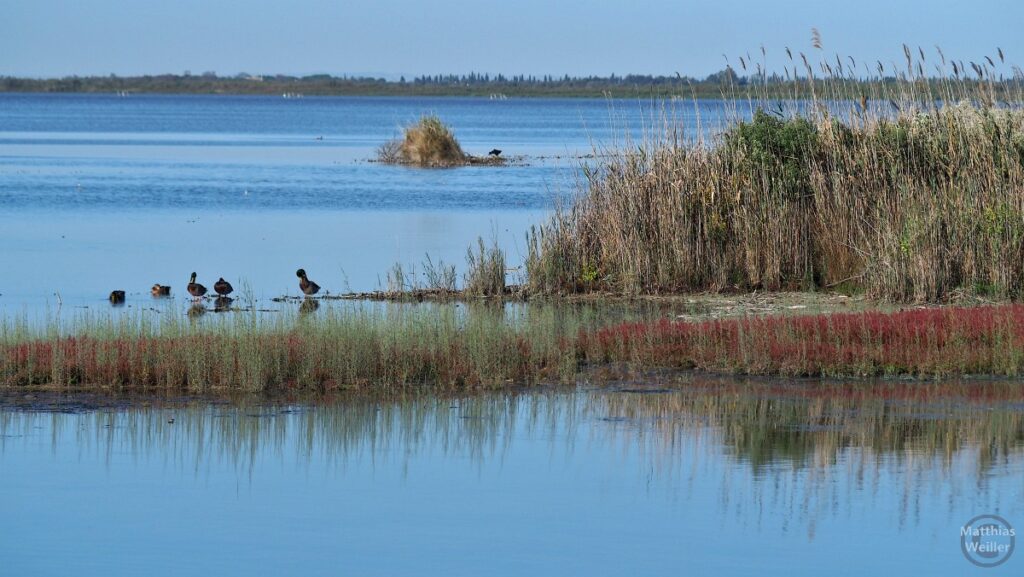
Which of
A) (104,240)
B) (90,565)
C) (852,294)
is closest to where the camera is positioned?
(90,565)

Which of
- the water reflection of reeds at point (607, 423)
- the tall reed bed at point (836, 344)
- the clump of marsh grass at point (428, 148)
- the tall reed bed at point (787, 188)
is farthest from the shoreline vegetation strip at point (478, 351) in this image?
the clump of marsh grass at point (428, 148)

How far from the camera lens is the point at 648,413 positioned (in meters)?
12.3

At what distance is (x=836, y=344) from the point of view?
14.0m

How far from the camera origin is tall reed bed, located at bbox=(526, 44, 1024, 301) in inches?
712

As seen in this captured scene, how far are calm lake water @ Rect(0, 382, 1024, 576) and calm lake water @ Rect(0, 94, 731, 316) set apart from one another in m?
6.39

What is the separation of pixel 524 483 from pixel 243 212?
26055mm

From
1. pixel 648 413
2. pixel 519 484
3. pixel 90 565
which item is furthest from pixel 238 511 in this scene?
pixel 648 413

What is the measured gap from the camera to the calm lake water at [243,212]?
22.5 metres

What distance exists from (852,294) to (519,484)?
9.33 metres

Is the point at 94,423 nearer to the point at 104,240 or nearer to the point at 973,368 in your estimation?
the point at 973,368

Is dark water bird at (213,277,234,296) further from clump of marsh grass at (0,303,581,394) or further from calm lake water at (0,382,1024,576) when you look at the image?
calm lake water at (0,382,1024,576)

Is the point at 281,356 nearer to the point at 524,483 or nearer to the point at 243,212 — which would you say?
the point at 524,483

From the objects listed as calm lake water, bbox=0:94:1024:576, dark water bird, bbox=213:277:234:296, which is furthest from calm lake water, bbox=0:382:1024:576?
dark water bird, bbox=213:277:234:296

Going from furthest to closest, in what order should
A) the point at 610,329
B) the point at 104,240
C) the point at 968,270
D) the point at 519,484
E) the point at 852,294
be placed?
1. the point at 104,240
2. the point at 852,294
3. the point at 968,270
4. the point at 610,329
5. the point at 519,484
